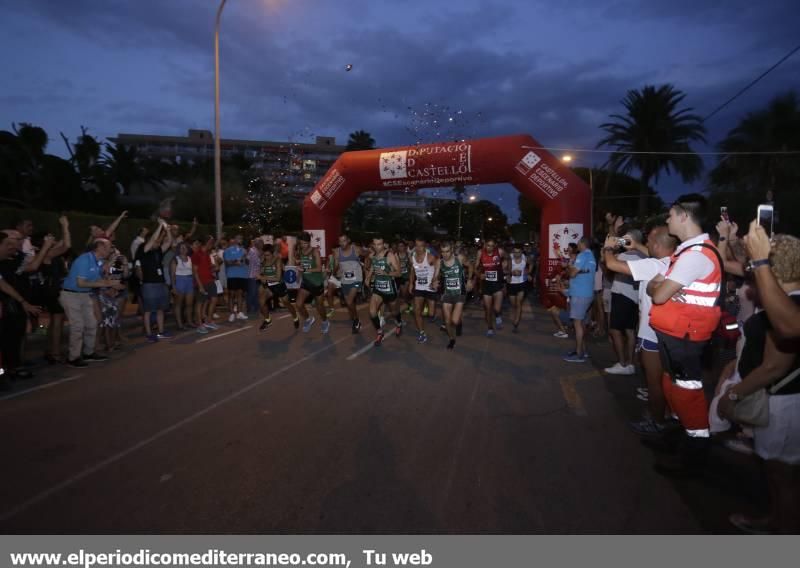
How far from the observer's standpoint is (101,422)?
16.5ft

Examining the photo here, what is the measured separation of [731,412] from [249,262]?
1250 centimetres

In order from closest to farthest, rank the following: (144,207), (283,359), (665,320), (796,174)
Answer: (665,320) < (283,359) < (796,174) < (144,207)

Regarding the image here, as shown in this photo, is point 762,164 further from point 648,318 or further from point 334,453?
point 334,453

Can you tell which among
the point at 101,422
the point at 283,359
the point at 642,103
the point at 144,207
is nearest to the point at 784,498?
the point at 101,422

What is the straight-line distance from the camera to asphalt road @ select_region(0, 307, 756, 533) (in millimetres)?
3227

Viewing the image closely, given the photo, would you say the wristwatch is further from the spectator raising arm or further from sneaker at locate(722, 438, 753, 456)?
sneaker at locate(722, 438, 753, 456)

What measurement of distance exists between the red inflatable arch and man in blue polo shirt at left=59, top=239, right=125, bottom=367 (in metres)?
10.6

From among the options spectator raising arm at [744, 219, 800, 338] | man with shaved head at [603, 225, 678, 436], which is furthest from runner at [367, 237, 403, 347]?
spectator raising arm at [744, 219, 800, 338]

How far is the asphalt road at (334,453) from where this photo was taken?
3.23 m

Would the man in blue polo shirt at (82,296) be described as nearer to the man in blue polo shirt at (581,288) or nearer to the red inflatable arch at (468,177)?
the man in blue polo shirt at (581,288)

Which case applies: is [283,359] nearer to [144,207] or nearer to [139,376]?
[139,376]

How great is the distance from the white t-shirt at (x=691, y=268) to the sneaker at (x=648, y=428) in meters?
1.78

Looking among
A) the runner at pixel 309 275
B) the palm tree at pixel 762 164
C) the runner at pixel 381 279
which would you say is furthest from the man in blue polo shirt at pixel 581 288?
the palm tree at pixel 762 164

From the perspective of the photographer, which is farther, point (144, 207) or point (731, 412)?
point (144, 207)
